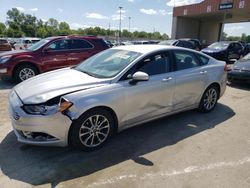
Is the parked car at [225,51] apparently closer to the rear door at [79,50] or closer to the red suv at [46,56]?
the red suv at [46,56]

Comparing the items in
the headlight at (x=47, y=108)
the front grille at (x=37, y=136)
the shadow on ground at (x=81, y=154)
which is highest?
the headlight at (x=47, y=108)

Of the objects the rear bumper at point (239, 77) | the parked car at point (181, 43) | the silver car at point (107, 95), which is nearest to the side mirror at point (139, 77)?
the silver car at point (107, 95)

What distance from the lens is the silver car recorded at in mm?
3264

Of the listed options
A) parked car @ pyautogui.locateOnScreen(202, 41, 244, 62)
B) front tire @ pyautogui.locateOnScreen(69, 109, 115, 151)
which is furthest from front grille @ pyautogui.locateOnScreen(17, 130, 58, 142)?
parked car @ pyautogui.locateOnScreen(202, 41, 244, 62)

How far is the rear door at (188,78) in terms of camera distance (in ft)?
15.0

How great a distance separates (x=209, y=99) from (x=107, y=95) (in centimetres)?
280

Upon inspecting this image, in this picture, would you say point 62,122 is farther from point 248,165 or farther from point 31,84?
point 248,165

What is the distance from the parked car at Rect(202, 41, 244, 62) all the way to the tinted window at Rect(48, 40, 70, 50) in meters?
9.24

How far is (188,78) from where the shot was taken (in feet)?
15.4

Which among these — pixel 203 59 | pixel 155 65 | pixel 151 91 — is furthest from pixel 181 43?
pixel 151 91

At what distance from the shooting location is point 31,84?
3941mm

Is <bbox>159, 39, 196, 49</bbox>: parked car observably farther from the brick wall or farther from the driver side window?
the brick wall

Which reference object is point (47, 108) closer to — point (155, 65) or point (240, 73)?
point (155, 65)

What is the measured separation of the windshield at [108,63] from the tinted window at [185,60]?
2.96ft
